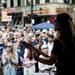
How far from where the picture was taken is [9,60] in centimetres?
977

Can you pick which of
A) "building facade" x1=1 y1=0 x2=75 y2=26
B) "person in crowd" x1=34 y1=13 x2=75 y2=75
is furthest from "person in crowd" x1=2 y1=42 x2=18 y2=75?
"building facade" x1=1 y1=0 x2=75 y2=26

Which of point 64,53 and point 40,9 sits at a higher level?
point 64,53

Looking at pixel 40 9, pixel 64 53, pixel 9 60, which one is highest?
pixel 64 53

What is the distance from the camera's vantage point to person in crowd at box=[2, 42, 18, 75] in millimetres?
9680

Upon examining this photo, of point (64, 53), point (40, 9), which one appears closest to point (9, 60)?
point (64, 53)

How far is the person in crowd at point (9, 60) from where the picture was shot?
968 centimetres

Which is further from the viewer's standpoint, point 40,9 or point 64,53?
point 40,9

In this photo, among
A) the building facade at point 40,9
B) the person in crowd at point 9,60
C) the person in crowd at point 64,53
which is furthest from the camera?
the building facade at point 40,9

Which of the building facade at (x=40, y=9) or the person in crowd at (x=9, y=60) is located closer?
the person in crowd at (x=9, y=60)

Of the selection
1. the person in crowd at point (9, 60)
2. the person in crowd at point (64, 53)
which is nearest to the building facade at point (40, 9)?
the person in crowd at point (9, 60)

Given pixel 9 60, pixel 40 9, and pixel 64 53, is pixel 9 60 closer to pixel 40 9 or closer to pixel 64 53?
pixel 64 53

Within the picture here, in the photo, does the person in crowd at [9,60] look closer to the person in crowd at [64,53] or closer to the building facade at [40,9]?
the person in crowd at [64,53]

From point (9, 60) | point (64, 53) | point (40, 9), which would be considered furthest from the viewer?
point (40, 9)

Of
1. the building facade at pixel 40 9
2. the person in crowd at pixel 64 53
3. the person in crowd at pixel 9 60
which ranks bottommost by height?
the building facade at pixel 40 9
